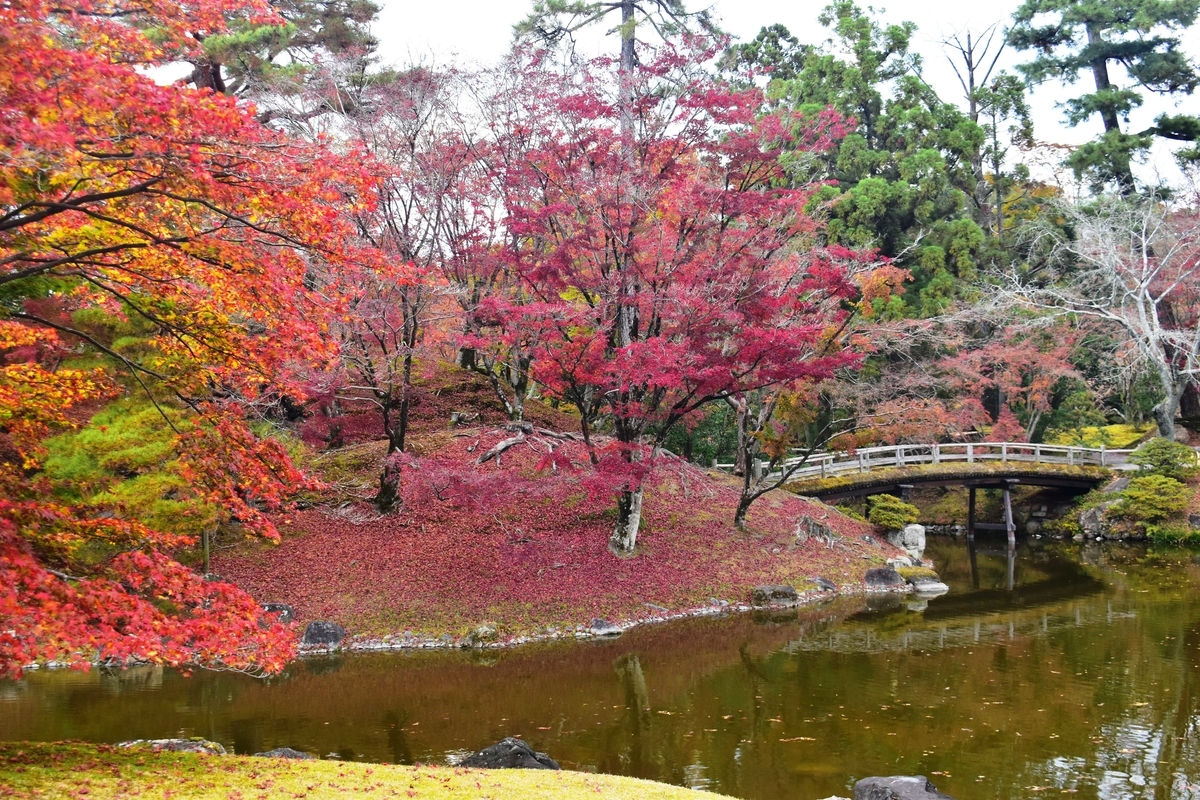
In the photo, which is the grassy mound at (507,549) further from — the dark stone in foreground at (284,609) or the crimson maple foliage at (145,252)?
the crimson maple foliage at (145,252)

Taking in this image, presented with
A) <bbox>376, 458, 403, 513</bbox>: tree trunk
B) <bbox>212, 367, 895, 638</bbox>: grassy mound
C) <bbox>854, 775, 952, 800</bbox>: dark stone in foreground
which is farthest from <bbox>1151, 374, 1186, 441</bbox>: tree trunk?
<bbox>854, 775, 952, 800</bbox>: dark stone in foreground

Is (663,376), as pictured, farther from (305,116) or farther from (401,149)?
(305,116)

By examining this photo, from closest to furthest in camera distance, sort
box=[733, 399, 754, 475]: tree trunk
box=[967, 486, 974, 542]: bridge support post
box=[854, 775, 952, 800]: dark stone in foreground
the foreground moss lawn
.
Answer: the foreground moss lawn → box=[854, 775, 952, 800]: dark stone in foreground → box=[733, 399, 754, 475]: tree trunk → box=[967, 486, 974, 542]: bridge support post

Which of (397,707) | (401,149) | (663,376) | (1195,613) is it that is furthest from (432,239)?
(1195,613)

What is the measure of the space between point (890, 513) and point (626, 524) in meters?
8.39

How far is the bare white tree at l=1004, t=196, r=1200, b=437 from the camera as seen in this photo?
25031 mm

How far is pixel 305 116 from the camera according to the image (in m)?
17.2

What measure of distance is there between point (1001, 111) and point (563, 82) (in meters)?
23.9

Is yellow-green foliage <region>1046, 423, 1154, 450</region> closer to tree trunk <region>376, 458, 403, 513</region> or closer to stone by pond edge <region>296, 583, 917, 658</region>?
stone by pond edge <region>296, 583, 917, 658</region>

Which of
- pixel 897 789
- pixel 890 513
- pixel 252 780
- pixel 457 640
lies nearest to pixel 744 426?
pixel 890 513

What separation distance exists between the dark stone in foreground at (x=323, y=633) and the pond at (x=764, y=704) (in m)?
0.71

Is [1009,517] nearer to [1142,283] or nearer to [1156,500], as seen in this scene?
[1156,500]

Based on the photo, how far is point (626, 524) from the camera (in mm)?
16688

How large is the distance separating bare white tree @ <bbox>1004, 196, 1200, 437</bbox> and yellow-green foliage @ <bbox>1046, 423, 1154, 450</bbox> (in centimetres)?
211
